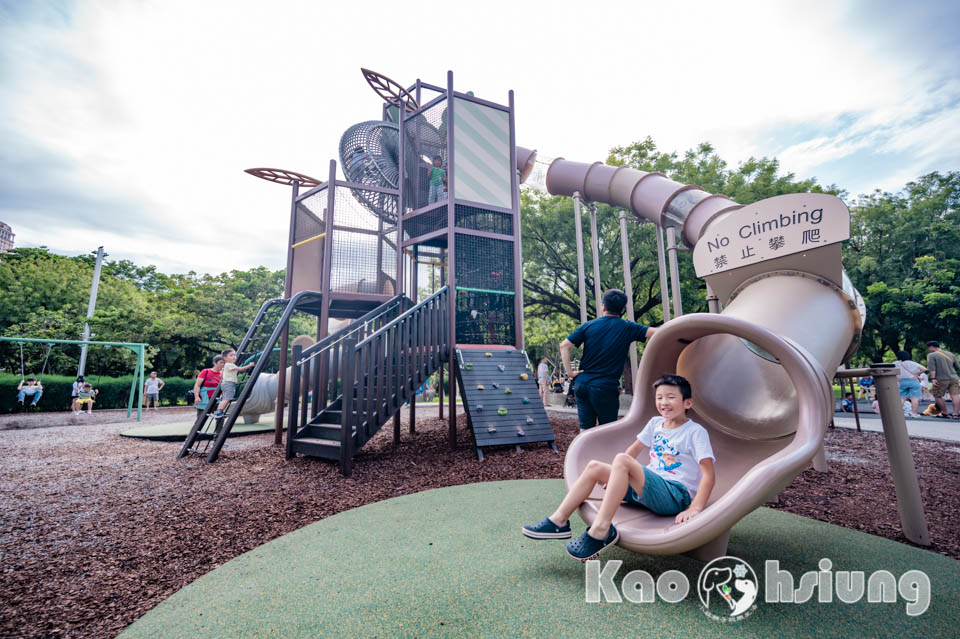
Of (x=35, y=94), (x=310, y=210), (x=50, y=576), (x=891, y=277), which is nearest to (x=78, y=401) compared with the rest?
(x=35, y=94)

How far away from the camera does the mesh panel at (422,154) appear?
26.5ft

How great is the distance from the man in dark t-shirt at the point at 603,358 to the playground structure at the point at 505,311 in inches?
16.8

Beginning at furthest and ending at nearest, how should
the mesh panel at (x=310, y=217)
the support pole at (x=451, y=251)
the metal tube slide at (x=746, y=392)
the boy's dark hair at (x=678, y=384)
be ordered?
1. the mesh panel at (x=310, y=217)
2. the support pole at (x=451, y=251)
3. the boy's dark hair at (x=678, y=384)
4. the metal tube slide at (x=746, y=392)

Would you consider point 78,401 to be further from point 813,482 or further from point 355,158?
point 813,482

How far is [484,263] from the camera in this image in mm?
7363

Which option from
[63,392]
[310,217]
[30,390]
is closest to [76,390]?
[30,390]

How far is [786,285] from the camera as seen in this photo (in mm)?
3557

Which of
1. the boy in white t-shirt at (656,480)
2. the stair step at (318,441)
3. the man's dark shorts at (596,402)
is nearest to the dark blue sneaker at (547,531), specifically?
the boy in white t-shirt at (656,480)

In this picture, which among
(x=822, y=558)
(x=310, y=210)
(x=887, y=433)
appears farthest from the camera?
(x=310, y=210)

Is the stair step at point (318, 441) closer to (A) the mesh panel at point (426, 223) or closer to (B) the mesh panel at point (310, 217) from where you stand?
(A) the mesh panel at point (426, 223)

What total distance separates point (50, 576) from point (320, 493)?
184 cm

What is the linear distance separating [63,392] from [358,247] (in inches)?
585

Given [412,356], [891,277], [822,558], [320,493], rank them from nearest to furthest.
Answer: [822,558] < [320,493] < [412,356] < [891,277]

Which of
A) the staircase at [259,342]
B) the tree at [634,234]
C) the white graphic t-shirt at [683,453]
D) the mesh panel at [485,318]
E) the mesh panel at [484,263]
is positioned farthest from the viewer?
the tree at [634,234]
